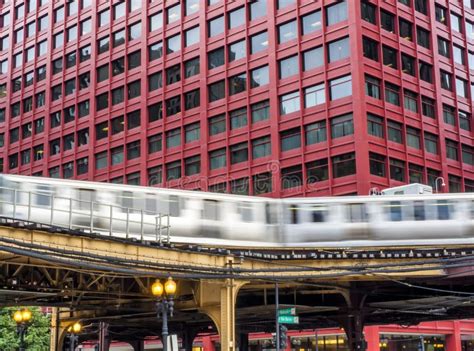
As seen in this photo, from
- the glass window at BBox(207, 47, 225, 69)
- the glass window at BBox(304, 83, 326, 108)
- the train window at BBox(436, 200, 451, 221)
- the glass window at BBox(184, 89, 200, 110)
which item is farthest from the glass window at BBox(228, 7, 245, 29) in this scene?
the train window at BBox(436, 200, 451, 221)

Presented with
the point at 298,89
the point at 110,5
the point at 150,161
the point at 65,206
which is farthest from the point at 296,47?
the point at 65,206

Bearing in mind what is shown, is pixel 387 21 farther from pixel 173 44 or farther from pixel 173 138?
pixel 173 138

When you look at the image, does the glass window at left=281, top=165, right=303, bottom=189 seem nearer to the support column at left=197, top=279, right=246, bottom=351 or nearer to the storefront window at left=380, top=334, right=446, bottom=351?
the storefront window at left=380, top=334, right=446, bottom=351

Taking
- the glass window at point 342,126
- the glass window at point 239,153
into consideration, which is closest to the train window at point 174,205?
the glass window at point 342,126

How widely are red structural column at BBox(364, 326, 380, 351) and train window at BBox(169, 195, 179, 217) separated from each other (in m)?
30.7

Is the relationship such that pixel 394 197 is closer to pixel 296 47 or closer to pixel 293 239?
pixel 293 239

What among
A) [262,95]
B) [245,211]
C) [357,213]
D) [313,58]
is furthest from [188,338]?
[313,58]

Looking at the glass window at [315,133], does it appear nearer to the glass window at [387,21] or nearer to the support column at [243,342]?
the glass window at [387,21]

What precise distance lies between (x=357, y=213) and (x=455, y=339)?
122 feet

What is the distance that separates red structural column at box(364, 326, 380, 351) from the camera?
206 feet

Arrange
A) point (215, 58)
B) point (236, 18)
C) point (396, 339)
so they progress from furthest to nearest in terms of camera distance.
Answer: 1. point (215, 58)
2. point (236, 18)
3. point (396, 339)

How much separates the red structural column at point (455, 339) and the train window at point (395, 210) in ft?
120

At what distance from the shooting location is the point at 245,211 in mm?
38625

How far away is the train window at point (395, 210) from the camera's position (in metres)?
38.6
